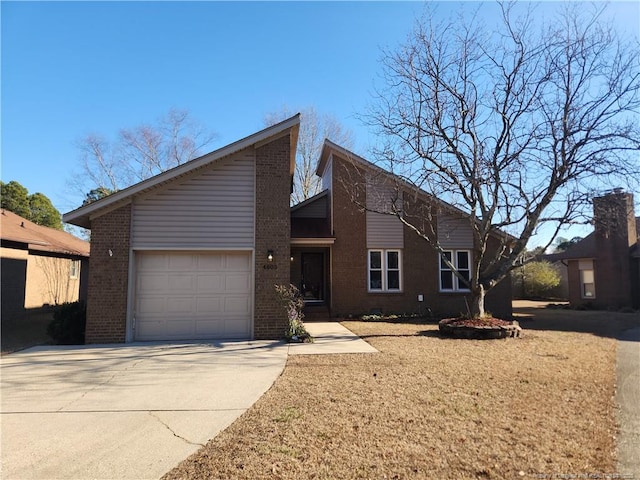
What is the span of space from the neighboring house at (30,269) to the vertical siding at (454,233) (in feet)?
50.6

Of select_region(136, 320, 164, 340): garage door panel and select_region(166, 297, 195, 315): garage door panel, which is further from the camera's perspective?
select_region(166, 297, 195, 315): garage door panel

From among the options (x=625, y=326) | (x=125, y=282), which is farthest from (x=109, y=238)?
(x=625, y=326)

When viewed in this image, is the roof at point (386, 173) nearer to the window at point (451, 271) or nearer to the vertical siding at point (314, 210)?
the window at point (451, 271)

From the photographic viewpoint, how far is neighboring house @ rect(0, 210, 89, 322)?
1437cm

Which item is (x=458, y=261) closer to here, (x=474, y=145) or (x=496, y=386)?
(x=474, y=145)

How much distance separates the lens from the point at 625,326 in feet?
48.3

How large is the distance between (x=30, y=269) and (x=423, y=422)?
16.8 metres

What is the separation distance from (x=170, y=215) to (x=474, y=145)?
8.70m

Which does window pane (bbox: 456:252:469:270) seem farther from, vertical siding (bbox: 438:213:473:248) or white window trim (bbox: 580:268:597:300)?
white window trim (bbox: 580:268:597:300)

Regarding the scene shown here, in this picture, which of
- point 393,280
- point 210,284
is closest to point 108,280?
point 210,284

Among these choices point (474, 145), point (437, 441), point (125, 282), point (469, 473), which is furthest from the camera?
point (474, 145)

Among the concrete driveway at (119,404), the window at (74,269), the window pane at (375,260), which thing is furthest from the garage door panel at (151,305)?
the window at (74,269)

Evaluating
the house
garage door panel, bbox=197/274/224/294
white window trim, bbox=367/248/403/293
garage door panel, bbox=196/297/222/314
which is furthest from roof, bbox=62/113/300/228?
white window trim, bbox=367/248/403/293

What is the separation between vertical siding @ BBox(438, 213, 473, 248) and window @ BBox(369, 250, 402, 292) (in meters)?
2.01
